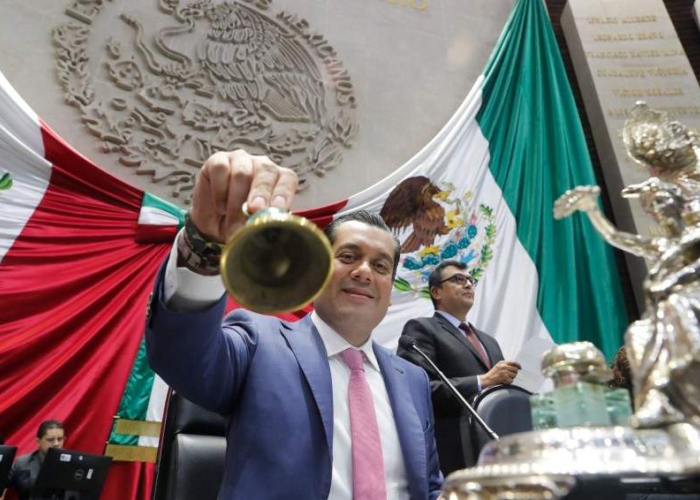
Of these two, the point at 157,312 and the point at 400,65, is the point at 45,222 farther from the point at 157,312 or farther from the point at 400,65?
the point at 400,65

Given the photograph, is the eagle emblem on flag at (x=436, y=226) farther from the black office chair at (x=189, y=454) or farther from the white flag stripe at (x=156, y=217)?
the black office chair at (x=189, y=454)

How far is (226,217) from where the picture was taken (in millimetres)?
729

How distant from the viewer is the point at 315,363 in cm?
109

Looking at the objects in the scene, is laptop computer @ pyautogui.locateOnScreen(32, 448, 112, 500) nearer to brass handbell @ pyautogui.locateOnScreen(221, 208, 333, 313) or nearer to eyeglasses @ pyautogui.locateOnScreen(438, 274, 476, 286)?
eyeglasses @ pyautogui.locateOnScreen(438, 274, 476, 286)

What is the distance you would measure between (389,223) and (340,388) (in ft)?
9.04

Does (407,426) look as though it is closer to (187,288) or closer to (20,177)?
(187,288)

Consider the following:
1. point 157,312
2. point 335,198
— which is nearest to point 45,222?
point 335,198

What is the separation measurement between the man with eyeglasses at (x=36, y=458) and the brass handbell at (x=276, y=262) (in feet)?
Answer: 8.34

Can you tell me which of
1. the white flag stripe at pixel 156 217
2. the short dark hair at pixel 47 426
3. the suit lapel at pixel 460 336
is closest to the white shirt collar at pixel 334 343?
the suit lapel at pixel 460 336

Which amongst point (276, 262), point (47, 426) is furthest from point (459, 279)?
point (276, 262)

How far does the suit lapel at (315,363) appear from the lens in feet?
3.28

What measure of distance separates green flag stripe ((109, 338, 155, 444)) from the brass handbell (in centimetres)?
248

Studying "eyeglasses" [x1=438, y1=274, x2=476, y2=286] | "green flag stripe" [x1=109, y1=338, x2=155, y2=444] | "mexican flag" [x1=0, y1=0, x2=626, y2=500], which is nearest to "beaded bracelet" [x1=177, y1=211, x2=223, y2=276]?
"mexican flag" [x1=0, y1=0, x2=626, y2=500]

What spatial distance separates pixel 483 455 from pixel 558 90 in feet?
15.0
